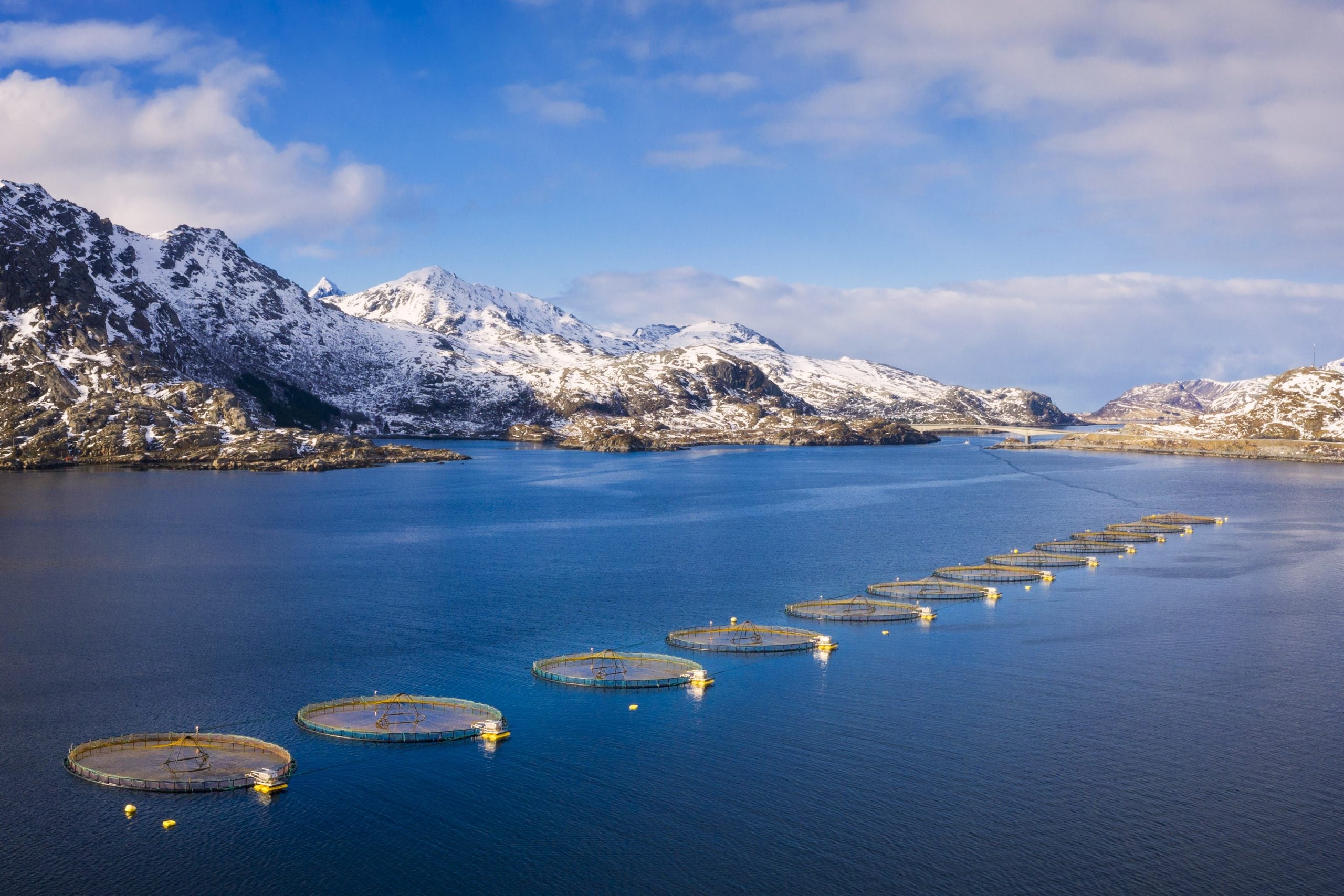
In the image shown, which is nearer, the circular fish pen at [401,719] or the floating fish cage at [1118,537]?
the circular fish pen at [401,719]

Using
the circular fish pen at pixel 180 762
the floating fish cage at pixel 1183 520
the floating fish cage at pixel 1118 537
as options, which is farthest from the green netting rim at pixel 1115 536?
the circular fish pen at pixel 180 762

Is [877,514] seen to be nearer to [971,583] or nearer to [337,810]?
[971,583]

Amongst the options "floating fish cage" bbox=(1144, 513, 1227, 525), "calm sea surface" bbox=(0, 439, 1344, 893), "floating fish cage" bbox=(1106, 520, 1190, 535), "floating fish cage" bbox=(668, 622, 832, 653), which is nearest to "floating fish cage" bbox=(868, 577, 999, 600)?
"calm sea surface" bbox=(0, 439, 1344, 893)

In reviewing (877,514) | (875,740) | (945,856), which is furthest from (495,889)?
(877,514)

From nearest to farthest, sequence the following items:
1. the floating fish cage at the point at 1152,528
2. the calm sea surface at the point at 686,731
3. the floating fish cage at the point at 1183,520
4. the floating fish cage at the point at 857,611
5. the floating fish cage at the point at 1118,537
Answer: the calm sea surface at the point at 686,731 < the floating fish cage at the point at 857,611 < the floating fish cage at the point at 1118,537 < the floating fish cage at the point at 1152,528 < the floating fish cage at the point at 1183,520

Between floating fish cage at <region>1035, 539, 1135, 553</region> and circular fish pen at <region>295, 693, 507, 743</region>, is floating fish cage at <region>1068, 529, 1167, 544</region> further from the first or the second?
circular fish pen at <region>295, 693, 507, 743</region>

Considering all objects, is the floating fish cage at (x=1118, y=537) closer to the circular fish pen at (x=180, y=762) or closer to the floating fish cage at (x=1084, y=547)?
the floating fish cage at (x=1084, y=547)
